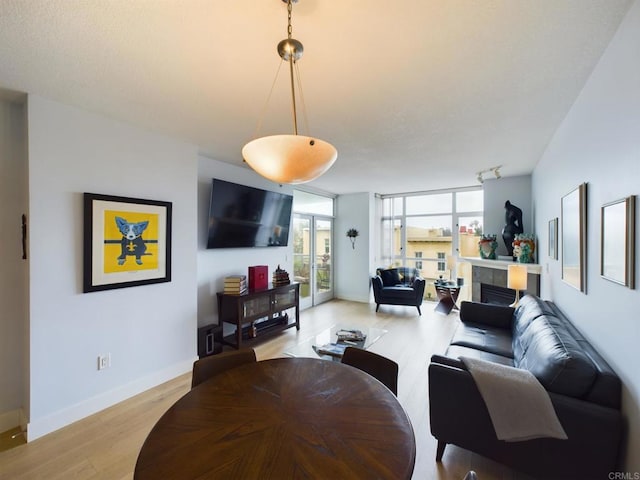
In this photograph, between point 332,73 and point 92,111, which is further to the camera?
point 92,111

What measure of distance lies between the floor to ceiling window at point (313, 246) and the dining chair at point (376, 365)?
11.8 ft

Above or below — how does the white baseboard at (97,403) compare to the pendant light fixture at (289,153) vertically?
below

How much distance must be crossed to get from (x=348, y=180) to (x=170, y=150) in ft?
9.51

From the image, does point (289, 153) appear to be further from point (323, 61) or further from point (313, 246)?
point (313, 246)

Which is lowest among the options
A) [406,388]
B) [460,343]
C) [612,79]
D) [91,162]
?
[406,388]

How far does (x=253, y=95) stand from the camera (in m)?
2.00

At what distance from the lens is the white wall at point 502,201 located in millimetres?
4441

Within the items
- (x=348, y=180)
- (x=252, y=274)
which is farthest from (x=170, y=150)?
(x=348, y=180)

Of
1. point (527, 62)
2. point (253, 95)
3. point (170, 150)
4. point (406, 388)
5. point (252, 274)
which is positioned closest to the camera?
point (527, 62)

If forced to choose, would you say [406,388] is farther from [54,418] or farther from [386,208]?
[386,208]

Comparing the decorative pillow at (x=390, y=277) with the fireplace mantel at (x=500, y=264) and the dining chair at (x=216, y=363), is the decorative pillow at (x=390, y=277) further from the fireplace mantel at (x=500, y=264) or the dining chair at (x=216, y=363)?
the dining chair at (x=216, y=363)

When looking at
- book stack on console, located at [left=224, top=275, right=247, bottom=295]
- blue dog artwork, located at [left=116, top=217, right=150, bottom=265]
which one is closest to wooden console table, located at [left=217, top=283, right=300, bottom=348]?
book stack on console, located at [left=224, top=275, right=247, bottom=295]

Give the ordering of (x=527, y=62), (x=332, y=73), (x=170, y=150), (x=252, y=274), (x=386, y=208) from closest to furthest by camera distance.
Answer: (x=527, y=62), (x=332, y=73), (x=170, y=150), (x=252, y=274), (x=386, y=208)

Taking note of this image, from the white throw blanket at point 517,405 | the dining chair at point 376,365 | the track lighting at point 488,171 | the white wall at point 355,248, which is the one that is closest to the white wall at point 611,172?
the white throw blanket at point 517,405
